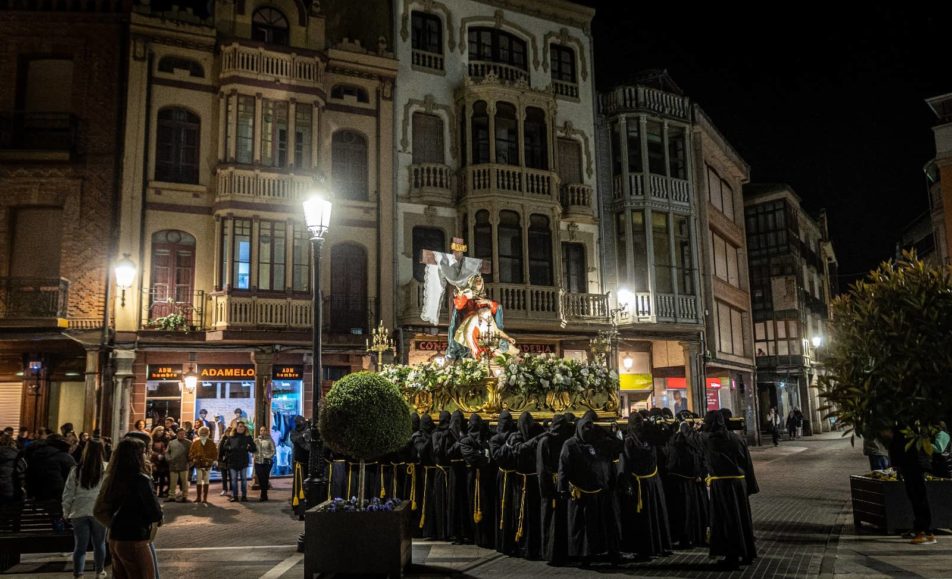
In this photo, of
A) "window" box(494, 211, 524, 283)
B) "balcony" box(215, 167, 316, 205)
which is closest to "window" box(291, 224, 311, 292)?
"balcony" box(215, 167, 316, 205)

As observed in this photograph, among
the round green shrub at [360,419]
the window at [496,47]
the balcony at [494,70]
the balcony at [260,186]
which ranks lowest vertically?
the round green shrub at [360,419]

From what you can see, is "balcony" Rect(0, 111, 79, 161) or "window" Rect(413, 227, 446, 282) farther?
"window" Rect(413, 227, 446, 282)

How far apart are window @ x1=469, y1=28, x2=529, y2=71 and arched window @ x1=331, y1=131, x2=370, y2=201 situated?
545cm

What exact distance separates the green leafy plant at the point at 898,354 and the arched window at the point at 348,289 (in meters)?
15.6

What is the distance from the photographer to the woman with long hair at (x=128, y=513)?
6.87 meters

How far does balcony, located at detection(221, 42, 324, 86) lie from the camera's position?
2255cm

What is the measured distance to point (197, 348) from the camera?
21547 millimetres

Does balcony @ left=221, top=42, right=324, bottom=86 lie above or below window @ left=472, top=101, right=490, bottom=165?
above

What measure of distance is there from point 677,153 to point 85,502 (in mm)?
25398

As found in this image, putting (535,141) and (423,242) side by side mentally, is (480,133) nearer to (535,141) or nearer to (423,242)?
(535,141)

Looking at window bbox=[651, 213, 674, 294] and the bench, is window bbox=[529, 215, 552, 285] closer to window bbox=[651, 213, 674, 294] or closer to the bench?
window bbox=[651, 213, 674, 294]

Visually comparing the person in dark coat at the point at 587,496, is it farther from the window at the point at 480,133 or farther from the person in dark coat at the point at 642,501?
the window at the point at 480,133

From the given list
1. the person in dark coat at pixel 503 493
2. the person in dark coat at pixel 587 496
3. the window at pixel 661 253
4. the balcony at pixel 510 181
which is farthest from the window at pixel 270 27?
the person in dark coat at pixel 587 496

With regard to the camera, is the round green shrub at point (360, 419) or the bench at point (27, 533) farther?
the bench at point (27, 533)
